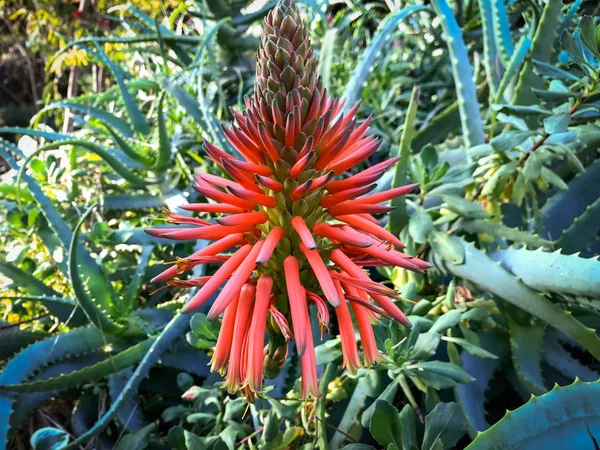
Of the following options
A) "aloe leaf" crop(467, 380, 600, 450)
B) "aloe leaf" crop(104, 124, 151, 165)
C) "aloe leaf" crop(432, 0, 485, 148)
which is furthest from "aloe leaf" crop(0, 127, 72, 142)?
"aloe leaf" crop(467, 380, 600, 450)

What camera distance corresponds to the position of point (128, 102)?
1.33 metres

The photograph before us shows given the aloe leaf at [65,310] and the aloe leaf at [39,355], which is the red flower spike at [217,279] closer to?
the aloe leaf at [39,355]

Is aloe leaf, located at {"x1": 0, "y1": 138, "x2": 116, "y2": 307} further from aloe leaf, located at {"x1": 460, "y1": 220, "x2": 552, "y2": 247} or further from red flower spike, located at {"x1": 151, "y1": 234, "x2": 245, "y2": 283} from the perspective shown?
aloe leaf, located at {"x1": 460, "y1": 220, "x2": 552, "y2": 247}

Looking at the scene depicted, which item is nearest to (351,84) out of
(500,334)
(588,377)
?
(500,334)

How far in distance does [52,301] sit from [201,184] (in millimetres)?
643

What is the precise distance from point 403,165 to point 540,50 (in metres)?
0.48

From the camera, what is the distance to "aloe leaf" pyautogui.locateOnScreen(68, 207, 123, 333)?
0.78m

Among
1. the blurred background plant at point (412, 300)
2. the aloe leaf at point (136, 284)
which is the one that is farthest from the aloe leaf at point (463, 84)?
the aloe leaf at point (136, 284)

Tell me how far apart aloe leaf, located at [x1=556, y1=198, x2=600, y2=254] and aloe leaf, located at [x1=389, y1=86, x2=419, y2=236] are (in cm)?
30

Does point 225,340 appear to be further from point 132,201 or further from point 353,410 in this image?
point 132,201

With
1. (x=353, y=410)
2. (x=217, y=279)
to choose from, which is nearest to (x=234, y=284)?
(x=217, y=279)

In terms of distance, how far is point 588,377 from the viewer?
73cm

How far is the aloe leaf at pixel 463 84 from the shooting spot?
3.22 feet

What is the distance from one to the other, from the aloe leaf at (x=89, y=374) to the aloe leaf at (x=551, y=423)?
613 millimetres
